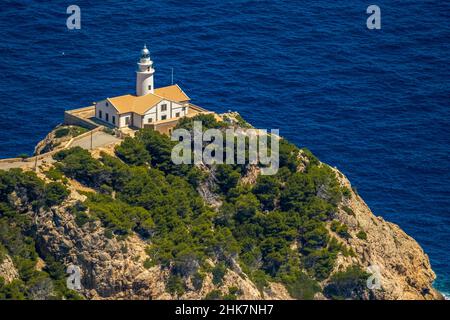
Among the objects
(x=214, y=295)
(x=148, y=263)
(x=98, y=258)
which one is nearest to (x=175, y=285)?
(x=148, y=263)

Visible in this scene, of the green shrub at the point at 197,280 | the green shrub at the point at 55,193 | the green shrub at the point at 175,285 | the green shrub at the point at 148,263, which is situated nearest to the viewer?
the green shrub at the point at 148,263

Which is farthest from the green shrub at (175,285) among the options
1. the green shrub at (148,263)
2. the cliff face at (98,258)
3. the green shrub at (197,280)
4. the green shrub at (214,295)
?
the green shrub at (148,263)

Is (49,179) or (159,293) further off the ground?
(49,179)

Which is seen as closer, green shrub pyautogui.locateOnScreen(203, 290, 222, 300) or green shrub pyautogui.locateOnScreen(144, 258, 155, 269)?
green shrub pyautogui.locateOnScreen(144, 258, 155, 269)

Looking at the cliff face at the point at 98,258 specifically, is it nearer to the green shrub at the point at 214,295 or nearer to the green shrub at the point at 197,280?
the green shrub at the point at 197,280

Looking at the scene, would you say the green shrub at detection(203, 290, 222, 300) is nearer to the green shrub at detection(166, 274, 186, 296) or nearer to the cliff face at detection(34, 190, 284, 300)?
the green shrub at detection(166, 274, 186, 296)

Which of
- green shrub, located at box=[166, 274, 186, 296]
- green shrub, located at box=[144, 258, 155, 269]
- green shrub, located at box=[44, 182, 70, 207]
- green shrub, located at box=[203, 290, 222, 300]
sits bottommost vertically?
green shrub, located at box=[203, 290, 222, 300]

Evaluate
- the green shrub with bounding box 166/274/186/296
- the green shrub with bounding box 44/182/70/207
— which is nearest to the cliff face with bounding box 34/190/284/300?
the green shrub with bounding box 166/274/186/296

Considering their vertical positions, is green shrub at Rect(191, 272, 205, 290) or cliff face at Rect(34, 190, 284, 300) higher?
cliff face at Rect(34, 190, 284, 300)
